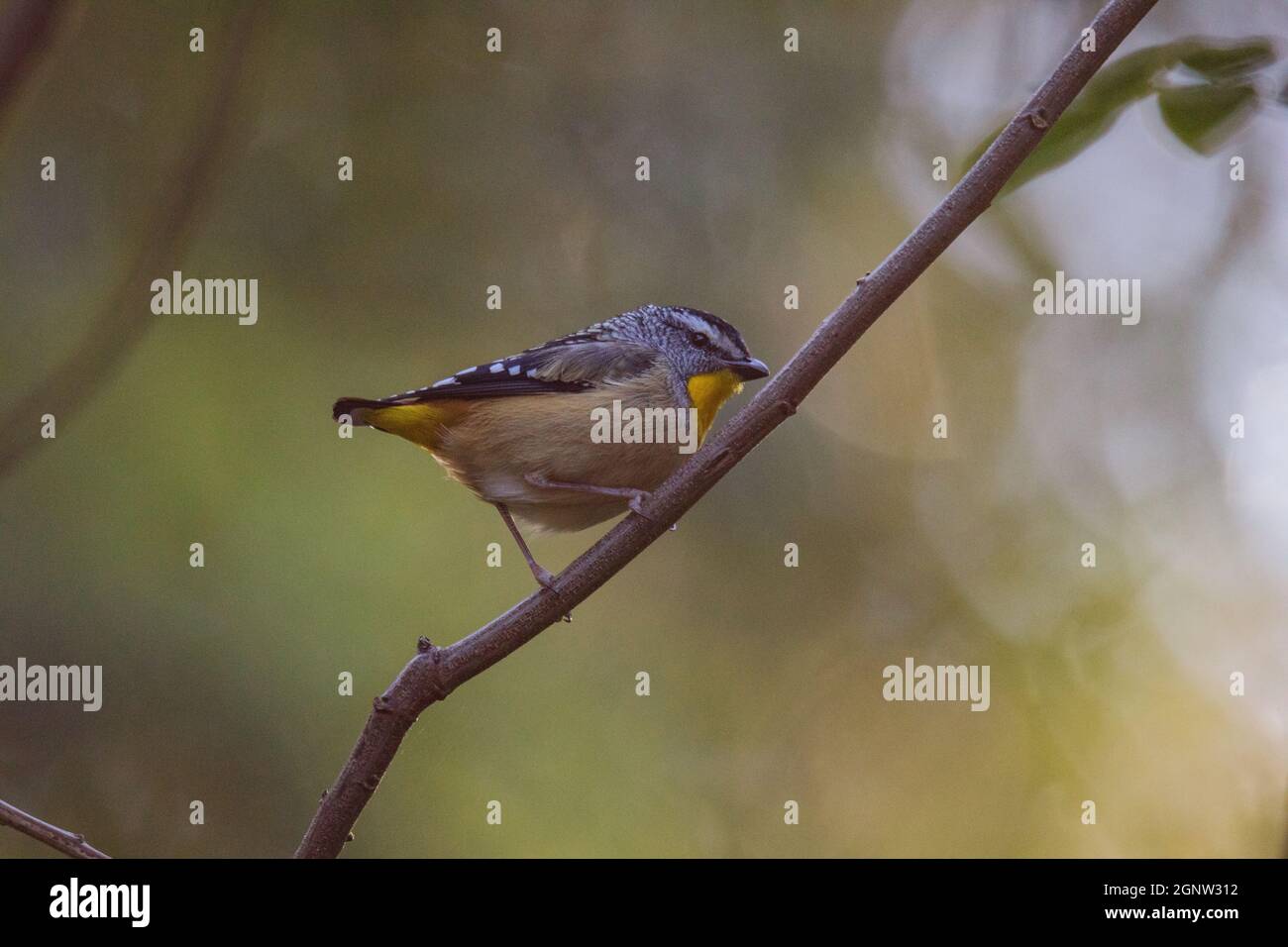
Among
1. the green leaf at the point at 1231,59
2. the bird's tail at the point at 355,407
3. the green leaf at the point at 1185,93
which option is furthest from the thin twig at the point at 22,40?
the green leaf at the point at 1231,59

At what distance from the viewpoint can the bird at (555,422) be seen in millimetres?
4926

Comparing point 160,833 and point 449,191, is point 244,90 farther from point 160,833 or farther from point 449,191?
point 160,833

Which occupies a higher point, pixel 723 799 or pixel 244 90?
pixel 244 90

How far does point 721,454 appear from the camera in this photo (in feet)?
11.4

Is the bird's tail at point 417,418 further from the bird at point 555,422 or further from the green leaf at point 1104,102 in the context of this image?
the green leaf at point 1104,102

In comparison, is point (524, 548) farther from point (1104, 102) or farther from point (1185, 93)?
point (1185, 93)

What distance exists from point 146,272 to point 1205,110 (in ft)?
13.9

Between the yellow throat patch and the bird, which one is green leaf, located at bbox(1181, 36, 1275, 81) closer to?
the bird

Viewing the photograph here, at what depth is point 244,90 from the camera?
6.12m

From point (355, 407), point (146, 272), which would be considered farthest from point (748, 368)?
point (146, 272)

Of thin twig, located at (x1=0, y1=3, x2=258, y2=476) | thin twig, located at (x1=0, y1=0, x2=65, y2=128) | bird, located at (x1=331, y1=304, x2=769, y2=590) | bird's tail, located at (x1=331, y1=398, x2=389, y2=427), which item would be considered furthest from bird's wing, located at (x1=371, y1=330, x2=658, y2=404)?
thin twig, located at (x1=0, y1=0, x2=65, y2=128)

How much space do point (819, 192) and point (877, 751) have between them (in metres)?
4.93

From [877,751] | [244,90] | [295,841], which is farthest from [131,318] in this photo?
[877,751]

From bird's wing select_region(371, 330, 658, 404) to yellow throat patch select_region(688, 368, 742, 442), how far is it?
0.25 metres
